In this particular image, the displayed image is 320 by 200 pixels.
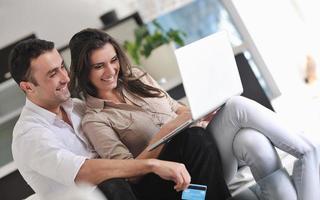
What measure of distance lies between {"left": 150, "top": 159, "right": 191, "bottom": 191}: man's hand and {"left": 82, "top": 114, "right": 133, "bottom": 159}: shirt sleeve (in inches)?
4.3

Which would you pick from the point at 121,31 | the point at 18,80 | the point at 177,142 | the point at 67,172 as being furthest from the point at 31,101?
the point at 121,31

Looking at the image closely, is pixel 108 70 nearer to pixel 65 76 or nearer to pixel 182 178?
pixel 65 76

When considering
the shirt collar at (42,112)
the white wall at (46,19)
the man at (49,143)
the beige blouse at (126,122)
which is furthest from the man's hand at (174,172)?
A: the white wall at (46,19)

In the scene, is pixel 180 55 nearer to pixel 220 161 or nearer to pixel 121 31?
pixel 220 161

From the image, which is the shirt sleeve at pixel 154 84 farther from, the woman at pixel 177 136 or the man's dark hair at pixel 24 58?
the man's dark hair at pixel 24 58

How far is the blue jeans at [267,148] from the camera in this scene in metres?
0.87

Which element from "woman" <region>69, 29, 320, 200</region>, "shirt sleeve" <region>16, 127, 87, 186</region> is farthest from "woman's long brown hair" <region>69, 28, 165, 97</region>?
"shirt sleeve" <region>16, 127, 87, 186</region>

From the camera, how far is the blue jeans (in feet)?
2.86

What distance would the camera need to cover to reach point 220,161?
945 mm

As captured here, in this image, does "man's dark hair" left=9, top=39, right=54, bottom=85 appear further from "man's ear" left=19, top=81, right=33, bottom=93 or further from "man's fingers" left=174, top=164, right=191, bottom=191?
"man's fingers" left=174, top=164, right=191, bottom=191

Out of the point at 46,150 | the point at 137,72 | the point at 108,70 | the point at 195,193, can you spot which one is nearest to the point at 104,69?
the point at 108,70

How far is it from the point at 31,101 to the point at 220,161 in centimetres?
41

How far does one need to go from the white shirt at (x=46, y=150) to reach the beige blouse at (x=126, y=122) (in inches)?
1.5

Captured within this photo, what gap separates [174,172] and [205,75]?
0.21 m
